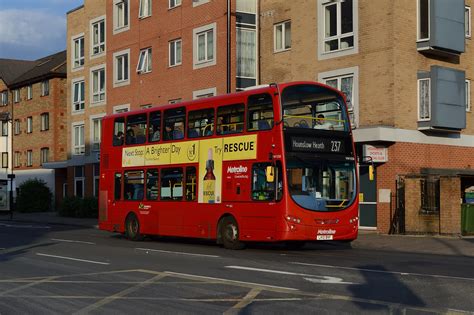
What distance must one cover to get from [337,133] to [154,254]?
572cm

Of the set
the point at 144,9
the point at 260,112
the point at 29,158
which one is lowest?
the point at 29,158

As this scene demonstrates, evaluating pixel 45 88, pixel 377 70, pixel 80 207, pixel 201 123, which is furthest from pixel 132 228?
pixel 45 88

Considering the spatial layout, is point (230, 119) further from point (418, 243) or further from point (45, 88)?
point (45, 88)

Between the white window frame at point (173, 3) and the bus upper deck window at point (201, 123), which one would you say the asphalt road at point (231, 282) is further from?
the white window frame at point (173, 3)

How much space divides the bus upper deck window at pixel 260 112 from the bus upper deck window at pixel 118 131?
7159 millimetres

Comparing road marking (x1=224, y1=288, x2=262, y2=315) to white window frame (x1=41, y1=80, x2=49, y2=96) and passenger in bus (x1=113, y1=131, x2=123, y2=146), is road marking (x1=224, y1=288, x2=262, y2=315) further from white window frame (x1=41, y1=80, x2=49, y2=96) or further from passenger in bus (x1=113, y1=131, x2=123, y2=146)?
white window frame (x1=41, y1=80, x2=49, y2=96)

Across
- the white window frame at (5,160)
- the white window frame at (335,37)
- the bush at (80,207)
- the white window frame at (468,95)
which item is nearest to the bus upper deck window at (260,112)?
the white window frame at (335,37)

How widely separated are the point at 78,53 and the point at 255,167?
3299cm

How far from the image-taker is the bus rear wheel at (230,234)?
19991mm

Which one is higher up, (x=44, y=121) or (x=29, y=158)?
(x=44, y=121)

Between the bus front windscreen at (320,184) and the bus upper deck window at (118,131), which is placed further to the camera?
the bus upper deck window at (118,131)

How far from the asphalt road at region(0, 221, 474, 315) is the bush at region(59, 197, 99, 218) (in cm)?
2433

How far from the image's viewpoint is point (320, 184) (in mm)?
18703

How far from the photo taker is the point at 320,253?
19.5 m
